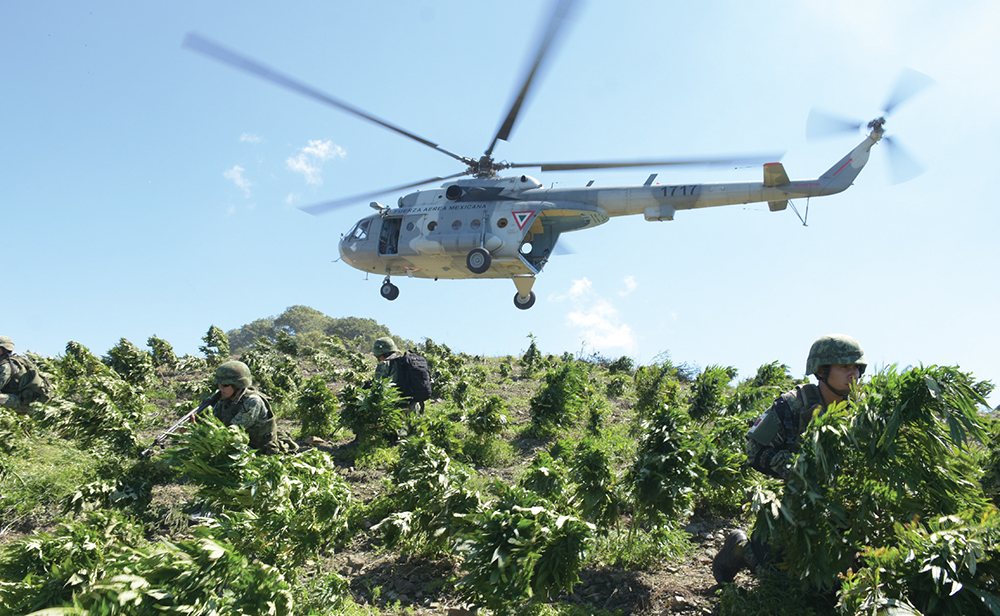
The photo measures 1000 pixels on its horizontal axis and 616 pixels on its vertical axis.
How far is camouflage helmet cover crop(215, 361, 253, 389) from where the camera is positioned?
5824mm

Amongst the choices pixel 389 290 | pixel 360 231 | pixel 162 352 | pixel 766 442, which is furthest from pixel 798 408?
pixel 162 352

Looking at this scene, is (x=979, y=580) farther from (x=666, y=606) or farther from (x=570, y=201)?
(x=570, y=201)

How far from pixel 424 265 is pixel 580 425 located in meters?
7.34

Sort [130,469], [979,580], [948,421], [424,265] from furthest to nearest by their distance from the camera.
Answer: [424,265] < [130,469] < [948,421] < [979,580]

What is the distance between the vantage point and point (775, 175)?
11953mm

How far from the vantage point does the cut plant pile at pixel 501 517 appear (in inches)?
91.9

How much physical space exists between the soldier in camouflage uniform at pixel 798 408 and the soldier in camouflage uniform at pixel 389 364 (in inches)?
223

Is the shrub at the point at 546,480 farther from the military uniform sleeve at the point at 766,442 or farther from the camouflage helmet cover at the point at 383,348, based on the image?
the camouflage helmet cover at the point at 383,348

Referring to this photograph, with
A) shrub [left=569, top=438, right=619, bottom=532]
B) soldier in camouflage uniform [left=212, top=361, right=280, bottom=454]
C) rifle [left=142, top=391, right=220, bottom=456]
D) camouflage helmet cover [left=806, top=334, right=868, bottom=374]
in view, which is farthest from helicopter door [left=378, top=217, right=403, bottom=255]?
camouflage helmet cover [left=806, top=334, right=868, bottom=374]

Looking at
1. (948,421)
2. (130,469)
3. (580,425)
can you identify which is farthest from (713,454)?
(580,425)

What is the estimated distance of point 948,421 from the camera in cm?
244

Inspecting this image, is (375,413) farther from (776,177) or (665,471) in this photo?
(776,177)

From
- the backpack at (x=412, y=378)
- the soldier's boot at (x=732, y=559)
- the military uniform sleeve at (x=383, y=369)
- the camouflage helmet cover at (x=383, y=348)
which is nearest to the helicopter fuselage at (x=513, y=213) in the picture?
the camouflage helmet cover at (x=383, y=348)

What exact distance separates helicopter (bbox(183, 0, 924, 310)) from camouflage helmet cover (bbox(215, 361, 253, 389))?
7.16 metres
